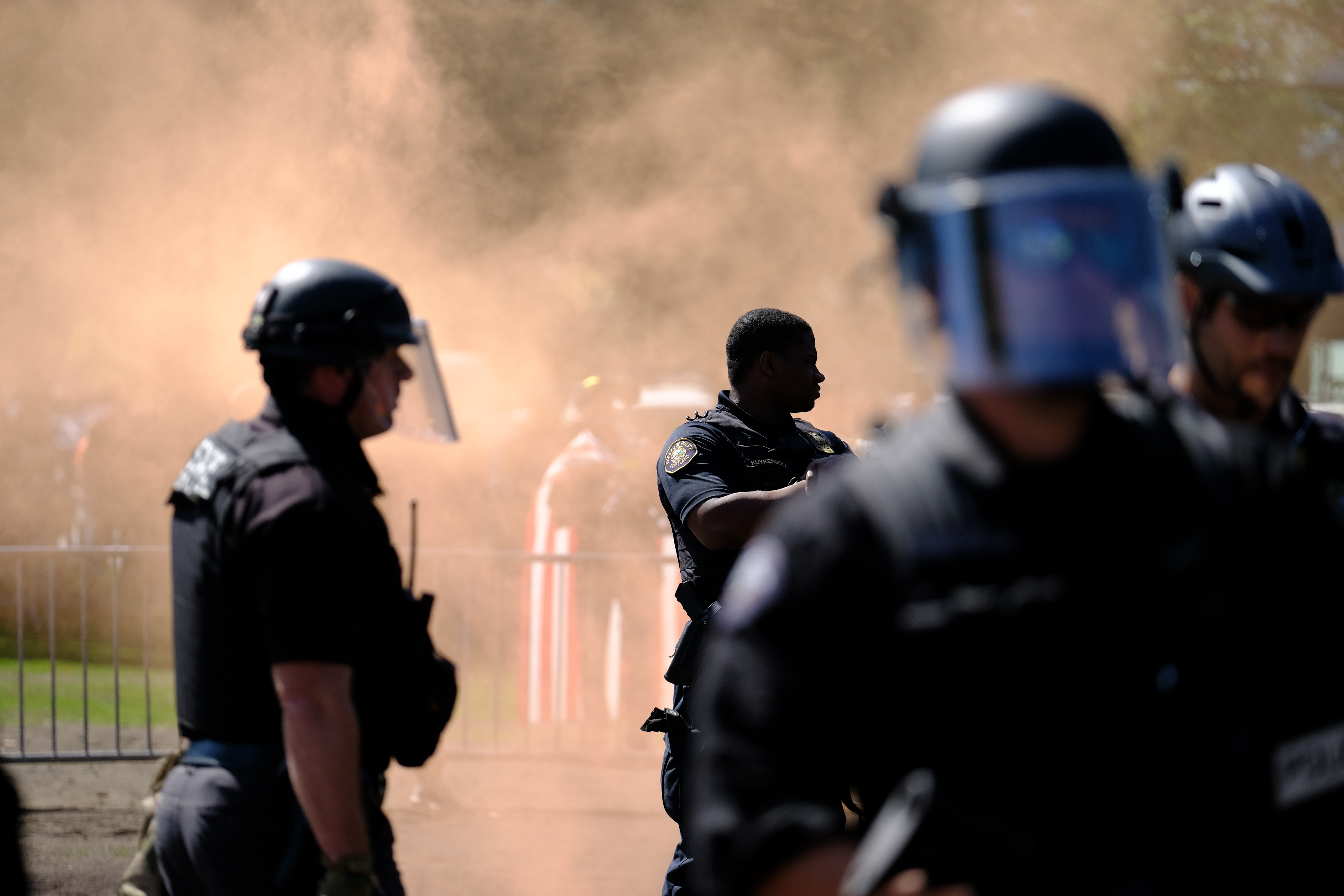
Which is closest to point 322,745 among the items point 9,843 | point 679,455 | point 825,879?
point 9,843

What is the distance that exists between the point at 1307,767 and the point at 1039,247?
0.53 m

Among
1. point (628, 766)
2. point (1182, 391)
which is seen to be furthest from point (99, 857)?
point (1182, 391)

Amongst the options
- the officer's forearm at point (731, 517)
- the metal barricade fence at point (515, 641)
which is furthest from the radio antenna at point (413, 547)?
the metal barricade fence at point (515, 641)

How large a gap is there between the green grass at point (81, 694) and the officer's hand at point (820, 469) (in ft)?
20.2

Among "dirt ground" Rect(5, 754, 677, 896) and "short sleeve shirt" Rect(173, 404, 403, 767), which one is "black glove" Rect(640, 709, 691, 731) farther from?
"dirt ground" Rect(5, 754, 677, 896)

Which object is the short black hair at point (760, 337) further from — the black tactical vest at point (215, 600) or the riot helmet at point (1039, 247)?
the riot helmet at point (1039, 247)

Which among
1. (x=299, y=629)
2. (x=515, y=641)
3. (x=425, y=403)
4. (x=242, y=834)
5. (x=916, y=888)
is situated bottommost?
(x=515, y=641)

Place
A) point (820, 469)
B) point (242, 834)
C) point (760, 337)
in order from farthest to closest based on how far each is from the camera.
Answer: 1. point (760, 337)
2. point (820, 469)
3. point (242, 834)

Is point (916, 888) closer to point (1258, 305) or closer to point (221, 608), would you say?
point (221, 608)

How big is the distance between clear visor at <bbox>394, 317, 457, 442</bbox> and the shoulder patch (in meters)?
0.42

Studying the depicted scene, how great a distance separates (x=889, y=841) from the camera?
1159 mm

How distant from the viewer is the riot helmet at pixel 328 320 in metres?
2.32

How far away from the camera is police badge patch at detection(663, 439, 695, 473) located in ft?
12.0

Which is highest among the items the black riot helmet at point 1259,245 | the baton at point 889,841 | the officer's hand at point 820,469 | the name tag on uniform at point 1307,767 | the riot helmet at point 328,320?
the black riot helmet at point 1259,245
